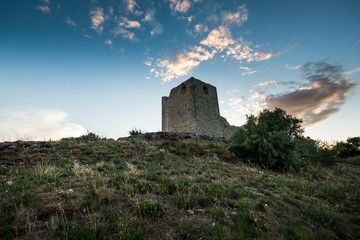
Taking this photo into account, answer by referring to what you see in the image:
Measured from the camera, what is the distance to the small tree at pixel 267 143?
8.87 meters

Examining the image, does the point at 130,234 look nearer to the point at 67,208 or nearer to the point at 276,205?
the point at 67,208

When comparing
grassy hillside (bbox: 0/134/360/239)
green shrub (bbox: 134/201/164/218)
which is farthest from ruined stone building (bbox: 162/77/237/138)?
green shrub (bbox: 134/201/164/218)

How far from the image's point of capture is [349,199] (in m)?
5.18

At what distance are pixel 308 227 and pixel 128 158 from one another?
6.26 meters

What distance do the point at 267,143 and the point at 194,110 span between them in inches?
478

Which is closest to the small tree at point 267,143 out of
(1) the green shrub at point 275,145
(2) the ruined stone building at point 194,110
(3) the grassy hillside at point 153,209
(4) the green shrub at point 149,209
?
(1) the green shrub at point 275,145

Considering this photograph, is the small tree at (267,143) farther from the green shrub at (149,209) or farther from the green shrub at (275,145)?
the green shrub at (149,209)

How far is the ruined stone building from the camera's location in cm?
2052

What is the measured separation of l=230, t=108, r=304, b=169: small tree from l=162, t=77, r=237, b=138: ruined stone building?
30.4ft

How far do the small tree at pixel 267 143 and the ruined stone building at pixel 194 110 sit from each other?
9271 mm

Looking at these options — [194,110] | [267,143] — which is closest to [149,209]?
[267,143]

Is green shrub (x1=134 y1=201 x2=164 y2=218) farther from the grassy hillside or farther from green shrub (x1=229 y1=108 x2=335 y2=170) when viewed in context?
green shrub (x1=229 y1=108 x2=335 y2=170)

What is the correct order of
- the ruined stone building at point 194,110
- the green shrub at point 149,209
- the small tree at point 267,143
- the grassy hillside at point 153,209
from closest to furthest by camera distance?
the grassy hillside at point 153,209 → the green shrub at point 149,209 → the small tree at point 267,143 → the ruined stone building at point 194,110

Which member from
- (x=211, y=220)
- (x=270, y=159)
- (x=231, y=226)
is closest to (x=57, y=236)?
(x=211, y=220)
